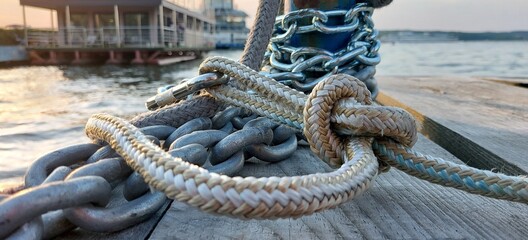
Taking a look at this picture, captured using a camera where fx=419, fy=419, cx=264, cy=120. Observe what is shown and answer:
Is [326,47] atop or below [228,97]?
atop

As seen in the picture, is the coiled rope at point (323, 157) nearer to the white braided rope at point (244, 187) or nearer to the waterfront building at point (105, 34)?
the white braided rope at point (244, 187)

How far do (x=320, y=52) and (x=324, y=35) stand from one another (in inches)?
3.4

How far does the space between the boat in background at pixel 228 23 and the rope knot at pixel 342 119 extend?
1573 inches

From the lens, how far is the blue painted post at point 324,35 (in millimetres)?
1461

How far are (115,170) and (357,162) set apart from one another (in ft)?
1.40

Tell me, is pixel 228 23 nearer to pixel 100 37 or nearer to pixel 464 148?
pixel 100 37

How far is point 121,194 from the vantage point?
31.8 inches

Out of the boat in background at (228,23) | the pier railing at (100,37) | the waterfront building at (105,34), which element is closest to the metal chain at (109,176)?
the waterfront building at (105,34)

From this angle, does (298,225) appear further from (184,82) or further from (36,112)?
(36,112)

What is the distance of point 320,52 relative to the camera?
1413 millimetres

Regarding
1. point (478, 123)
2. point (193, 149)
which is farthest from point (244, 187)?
point (478, 123)

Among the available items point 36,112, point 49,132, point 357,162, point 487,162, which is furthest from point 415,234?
point 36,112

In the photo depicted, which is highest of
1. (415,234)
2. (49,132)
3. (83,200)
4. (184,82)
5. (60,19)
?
(60,19)

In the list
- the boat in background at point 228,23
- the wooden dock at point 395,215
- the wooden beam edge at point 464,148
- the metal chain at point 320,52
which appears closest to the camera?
the wooden dock at point 395,215
